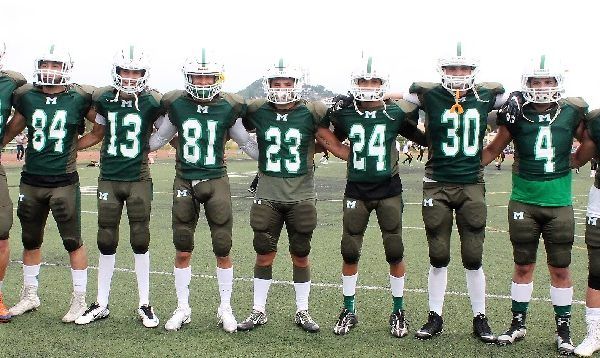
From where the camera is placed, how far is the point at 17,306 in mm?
5422

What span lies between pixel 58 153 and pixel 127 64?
0.92 meters

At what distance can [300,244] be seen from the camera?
5.18 metres

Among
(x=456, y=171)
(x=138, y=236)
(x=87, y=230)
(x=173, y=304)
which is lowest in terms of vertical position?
(x=87, y=230)

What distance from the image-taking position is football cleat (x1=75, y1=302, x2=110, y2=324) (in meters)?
5.19

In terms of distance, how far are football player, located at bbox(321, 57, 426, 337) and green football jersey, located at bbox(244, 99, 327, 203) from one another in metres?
0.28

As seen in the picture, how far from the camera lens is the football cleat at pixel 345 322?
5.05m

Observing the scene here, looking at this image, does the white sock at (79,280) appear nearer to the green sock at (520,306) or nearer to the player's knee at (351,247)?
the player's knee at (351,247)

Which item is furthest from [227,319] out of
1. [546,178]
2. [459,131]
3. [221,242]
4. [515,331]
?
[546,178]

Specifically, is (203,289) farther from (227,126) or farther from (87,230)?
(87,230)

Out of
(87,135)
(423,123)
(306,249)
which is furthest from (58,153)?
(423,123)

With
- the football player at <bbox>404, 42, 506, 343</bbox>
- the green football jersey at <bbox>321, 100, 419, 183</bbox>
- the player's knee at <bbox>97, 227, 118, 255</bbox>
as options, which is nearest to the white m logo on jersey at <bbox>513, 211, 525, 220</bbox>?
the football player at <bbox>404, 42, 506, 343</bbox>

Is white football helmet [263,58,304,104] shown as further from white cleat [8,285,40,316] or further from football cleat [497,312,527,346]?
white cleat [8,285,40,316]

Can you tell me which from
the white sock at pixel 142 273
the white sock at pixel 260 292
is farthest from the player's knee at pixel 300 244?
the white sock at pixel 142 273

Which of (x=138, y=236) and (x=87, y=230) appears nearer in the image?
(x=138, y=236)
